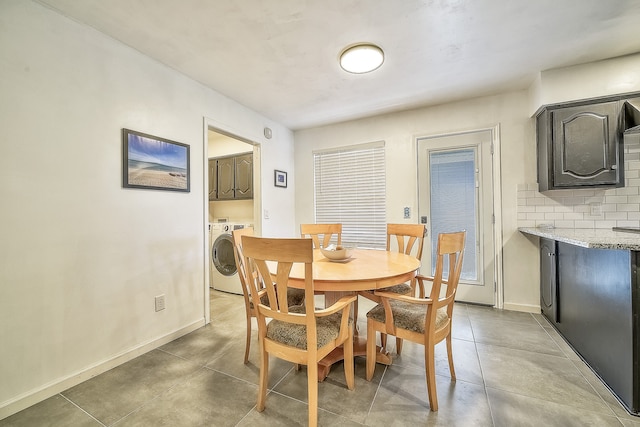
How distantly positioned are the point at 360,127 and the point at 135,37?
265 centimetres

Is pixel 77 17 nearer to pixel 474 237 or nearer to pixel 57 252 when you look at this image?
pixel 57 252

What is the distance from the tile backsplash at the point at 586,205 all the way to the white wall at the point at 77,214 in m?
3.60

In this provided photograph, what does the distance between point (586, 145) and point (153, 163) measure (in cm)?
390

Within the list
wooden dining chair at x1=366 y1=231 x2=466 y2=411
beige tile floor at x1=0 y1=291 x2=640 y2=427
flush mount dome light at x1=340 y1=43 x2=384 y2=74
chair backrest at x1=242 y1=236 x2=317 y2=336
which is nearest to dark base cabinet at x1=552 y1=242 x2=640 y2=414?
beige tile floor at x1=0 y1=291 x2=640 y2=427

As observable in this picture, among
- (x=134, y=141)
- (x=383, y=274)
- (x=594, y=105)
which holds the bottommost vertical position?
(x=383, y=274)

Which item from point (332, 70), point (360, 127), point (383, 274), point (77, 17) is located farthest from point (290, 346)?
point (360, 127)

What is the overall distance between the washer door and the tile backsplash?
360 cm

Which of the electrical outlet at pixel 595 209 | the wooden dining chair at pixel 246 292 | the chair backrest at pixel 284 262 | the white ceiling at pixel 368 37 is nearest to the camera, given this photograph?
the chair backrest at pixel 284 262

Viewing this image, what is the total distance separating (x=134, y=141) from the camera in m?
2.06

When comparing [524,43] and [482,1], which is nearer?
[482,1]

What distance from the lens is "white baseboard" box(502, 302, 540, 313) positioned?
2821mm

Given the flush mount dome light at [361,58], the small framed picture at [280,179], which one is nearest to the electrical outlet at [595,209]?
the flush mount dome light at [361,58]

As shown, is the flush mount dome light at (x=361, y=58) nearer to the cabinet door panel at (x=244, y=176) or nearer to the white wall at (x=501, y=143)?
the white wall at (x=501, y=143)

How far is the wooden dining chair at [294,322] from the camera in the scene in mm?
1235
